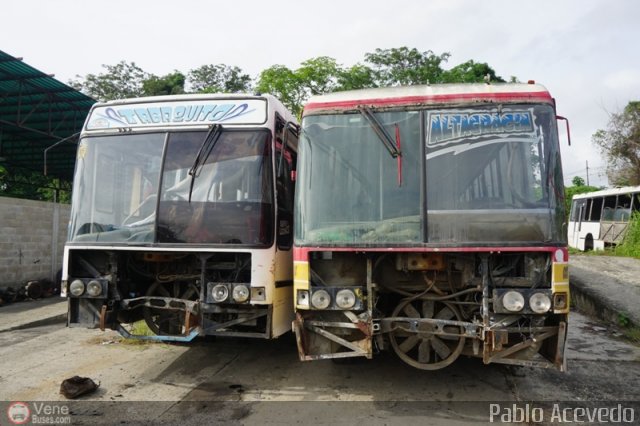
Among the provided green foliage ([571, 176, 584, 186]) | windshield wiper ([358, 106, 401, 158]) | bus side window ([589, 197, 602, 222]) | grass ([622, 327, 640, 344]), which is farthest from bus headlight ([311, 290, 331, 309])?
green foliage ([571, 176, 584, 186])

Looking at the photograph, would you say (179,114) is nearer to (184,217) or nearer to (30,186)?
(184,217)

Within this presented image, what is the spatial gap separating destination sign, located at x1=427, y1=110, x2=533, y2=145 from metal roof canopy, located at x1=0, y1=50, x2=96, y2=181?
6.03 meters

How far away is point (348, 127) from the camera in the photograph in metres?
4.22

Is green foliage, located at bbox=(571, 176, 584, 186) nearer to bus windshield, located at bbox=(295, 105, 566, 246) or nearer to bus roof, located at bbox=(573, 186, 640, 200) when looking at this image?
bus roof, located at bbox=(573, 186, 640, 200)

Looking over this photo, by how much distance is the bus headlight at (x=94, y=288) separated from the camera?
182 inches

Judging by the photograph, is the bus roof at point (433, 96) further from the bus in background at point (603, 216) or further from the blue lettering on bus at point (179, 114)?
the bus in background at point (603, 216)

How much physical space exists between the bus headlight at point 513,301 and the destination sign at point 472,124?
139cm

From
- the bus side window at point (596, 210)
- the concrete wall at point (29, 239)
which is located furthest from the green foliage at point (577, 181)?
the concrete wall at point (29, 239)

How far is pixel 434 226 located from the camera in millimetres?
3896

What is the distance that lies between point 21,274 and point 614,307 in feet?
37.3

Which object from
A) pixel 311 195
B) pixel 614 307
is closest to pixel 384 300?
pixel 311 195

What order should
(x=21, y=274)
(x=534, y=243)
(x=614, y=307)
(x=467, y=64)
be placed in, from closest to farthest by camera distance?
(x=534, y=243)
(x=614, y=307)
(x=21, y=274)
(x=467, y=64)

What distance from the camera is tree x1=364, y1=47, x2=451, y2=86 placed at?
2041 centimetres

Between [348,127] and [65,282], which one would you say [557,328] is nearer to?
[348,127]
